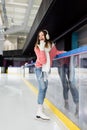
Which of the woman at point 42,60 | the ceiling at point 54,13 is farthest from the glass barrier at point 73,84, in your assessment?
the ceiling at point 54,13

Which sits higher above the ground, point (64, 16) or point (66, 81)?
point (64, 16)

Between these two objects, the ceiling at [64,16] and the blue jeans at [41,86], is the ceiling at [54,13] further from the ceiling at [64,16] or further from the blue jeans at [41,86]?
the blue jeans at [41,86]

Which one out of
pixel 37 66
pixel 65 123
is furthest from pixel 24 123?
pixel 37 66

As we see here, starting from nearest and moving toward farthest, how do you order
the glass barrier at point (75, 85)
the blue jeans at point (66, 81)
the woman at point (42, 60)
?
1. the glass barrier at point (75, 85)
2. the blue jeans at point (66, 81)
3. the woman at point (42, 60)

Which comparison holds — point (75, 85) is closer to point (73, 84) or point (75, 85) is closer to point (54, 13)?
point (73, 84)

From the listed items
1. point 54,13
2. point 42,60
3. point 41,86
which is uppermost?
point 54,13

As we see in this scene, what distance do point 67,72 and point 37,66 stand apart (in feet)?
1.60

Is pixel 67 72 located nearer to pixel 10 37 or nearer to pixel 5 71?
pixel 10 37

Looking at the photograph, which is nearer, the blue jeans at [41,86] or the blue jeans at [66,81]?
the blue jeans at [66,81]

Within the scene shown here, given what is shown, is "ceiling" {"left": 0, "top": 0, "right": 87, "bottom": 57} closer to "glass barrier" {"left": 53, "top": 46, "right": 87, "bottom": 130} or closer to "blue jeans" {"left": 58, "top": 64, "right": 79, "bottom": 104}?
"blue jeans" {"left": 58, "top": 64, "right": 79, "bottom": 104}

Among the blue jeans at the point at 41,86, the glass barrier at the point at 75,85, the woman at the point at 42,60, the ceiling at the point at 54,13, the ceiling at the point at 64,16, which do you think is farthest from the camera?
the ceiling at the point at 54,13

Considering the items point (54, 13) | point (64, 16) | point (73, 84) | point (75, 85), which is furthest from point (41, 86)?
point (64, 16)

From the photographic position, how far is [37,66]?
3650mm

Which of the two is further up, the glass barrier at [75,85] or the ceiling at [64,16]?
the ceiling at [64,16]
